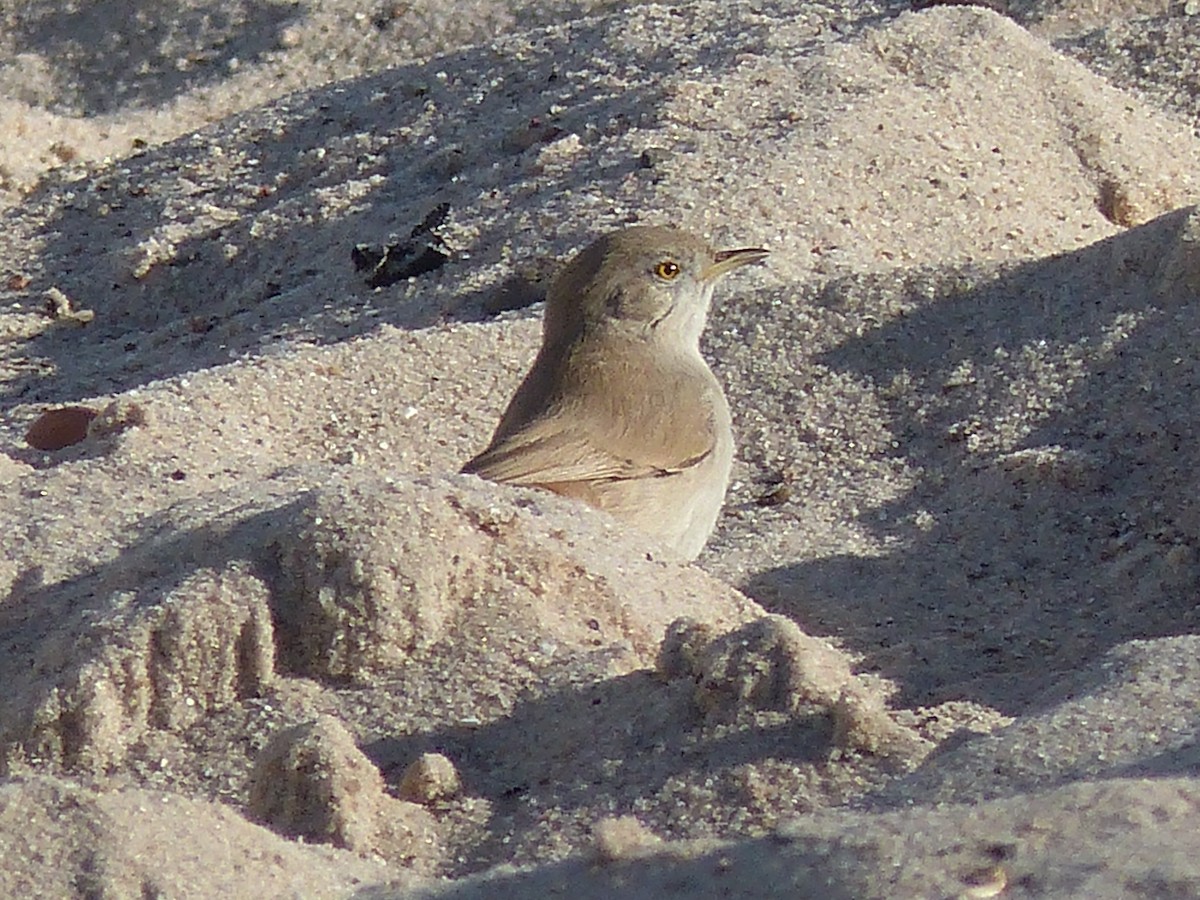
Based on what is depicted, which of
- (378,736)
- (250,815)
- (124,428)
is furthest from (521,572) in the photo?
(124,428)

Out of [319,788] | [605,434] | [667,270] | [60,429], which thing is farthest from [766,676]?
[60,429]

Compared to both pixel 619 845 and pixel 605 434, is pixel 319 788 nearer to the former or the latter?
pixel 619 845

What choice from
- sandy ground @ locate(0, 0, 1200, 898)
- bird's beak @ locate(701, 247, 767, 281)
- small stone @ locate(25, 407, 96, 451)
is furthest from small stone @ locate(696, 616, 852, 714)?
small stone @ locate(25, 407, 96, 451)

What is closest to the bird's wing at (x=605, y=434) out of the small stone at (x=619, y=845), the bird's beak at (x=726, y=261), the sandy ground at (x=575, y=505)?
the sandy ground at (x=575, y=505)

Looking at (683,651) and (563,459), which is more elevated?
(683,651)

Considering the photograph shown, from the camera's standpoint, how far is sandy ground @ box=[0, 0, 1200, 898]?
3.51 meters

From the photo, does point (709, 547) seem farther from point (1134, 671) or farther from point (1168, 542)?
point (1134, 671)

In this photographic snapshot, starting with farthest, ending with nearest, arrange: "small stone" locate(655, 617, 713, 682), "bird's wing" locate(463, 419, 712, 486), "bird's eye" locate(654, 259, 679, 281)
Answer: "bird's eye" locate(654, 259, 679, 281) → "bird's wing" locate(463, 419, 712, 486) → "small stone" locate(655, 617, 713, 682)

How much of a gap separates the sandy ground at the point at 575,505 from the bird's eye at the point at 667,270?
609 mm

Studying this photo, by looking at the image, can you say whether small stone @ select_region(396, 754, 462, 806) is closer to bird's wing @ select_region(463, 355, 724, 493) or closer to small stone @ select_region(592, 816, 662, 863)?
small stone @ select_region(592, 816, 662, 863)

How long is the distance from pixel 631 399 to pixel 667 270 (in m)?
0.55

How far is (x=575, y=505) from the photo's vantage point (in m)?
5.41

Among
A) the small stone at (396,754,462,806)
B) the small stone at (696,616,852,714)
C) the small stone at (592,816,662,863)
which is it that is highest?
the small stone at (592,816,662,863)

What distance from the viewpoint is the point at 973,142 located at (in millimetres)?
8742
